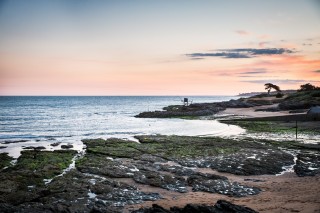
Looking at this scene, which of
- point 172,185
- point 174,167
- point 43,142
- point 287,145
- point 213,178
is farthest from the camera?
point 43,142

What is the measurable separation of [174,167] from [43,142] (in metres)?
22.7

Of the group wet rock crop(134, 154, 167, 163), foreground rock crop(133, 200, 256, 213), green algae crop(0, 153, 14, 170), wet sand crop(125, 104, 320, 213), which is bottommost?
wet sand crop(125, 104, 320, 213)

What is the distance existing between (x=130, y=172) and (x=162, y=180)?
3228mm

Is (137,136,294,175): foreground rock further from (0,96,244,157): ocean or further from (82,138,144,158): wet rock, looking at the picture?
(0,96,244,157): ocean

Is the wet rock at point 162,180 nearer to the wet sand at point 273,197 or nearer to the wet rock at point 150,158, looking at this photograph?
the wet sand at point 273,197

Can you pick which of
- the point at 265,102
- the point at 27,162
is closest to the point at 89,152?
the point at 27,162

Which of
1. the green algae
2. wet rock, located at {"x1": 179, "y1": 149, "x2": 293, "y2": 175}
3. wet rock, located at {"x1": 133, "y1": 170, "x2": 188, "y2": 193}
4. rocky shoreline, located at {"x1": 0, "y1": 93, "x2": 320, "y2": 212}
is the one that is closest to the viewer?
rocky shoreline, located at {"x1": 0, "y1": 93, "x2": 320, "y2": 212}

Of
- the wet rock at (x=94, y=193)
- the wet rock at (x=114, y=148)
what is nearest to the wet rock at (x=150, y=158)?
the wet rock at (x=114, y=148)

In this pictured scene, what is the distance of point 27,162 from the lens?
23.2 meters

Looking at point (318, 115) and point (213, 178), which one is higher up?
point (318, 115)

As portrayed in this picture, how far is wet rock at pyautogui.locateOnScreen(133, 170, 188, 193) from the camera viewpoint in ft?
59.3

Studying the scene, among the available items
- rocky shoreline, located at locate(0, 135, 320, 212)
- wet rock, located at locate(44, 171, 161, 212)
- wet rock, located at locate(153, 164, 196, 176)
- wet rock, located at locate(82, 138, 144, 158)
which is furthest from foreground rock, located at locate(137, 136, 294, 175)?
wet rock, located at locate(44, 171, 161, 212)

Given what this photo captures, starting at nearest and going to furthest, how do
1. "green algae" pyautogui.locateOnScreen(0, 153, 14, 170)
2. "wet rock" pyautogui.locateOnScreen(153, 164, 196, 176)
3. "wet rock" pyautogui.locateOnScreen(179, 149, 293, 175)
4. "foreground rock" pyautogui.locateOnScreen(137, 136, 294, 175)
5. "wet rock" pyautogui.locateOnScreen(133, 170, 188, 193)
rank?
"wet rock" pyautogui.locateOnScreen(133, 170, 188, 193), "wet rock" pyautogui.locateOnScreen(153, 164, 196, 176), "wet rock" pyautogui.locateOnScreen(179, 149, 293, 175), "green algae" pyautogui.locateOnScreen(0, 153, 14, 170), "foreground rock" pyautogui.locateOnScreen(137, 136, 294, 175)

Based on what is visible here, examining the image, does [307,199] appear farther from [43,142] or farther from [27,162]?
[43,142]
